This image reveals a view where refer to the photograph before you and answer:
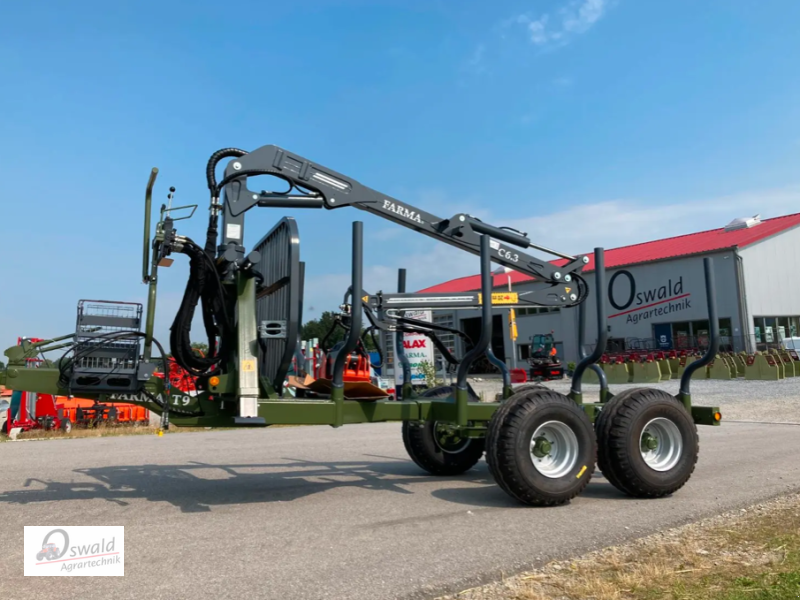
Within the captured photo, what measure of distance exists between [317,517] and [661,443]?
3.69m

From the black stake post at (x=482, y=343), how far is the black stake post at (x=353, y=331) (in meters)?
1.15

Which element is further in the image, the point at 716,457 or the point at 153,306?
the point at 716,457

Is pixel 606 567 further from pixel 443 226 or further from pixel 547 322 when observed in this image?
pixel 547 322

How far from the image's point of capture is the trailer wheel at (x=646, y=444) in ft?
23.2

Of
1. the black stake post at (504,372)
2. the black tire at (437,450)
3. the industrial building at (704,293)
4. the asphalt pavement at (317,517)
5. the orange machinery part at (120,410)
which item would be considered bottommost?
Result: the asphalt pavement at (317,517)

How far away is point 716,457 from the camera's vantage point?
31.9ft

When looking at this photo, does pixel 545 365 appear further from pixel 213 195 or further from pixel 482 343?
pixel 213 195

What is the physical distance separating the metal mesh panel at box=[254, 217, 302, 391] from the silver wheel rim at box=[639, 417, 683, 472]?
145 inches

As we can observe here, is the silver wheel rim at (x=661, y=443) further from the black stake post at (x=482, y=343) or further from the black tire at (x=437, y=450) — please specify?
the black tire at (x=437, y=450)

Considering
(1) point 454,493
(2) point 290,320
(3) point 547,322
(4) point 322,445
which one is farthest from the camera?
(3) point 547,322

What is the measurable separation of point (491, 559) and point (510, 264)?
477 cm

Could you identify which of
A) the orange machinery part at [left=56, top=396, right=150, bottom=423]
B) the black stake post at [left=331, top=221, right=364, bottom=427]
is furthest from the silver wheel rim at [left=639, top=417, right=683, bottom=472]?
the orange machinery part at [left=56, top=396, right=150, bottom=423]

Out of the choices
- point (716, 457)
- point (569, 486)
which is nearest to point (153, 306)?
point (569, 486)

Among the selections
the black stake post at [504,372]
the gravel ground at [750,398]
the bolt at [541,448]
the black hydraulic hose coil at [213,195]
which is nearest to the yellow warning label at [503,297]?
the black stake post at [504,372]
